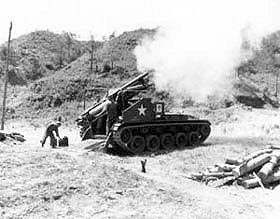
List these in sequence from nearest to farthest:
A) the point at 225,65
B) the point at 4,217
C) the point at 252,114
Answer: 1. the point at 4,217
2. the point at 252,114
3. the point at 225,65

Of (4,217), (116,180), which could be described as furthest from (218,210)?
(4,217)

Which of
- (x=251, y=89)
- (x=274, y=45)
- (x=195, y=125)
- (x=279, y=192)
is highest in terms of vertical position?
(x=274, y=45)

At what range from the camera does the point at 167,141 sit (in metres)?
17.6

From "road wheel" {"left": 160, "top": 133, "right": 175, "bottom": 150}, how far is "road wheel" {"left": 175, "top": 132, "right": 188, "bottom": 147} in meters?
0.18

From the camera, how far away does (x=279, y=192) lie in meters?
11.0

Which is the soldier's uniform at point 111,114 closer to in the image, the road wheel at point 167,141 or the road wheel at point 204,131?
the road wheel at point 167,141

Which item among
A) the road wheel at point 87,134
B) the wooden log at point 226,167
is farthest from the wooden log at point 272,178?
the road wheel at point 87,134

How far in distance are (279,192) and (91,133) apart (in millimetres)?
8306

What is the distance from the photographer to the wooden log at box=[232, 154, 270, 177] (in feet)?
39.5

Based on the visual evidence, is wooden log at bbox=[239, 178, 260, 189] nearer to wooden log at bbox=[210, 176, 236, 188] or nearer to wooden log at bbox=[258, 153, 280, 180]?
wooden log at bbox=[258, 153, 280, 180]

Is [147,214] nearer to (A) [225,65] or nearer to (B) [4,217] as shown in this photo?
(B) [4,217]

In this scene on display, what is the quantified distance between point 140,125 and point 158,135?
111 centimetres

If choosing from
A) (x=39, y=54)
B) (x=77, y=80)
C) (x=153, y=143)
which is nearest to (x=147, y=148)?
(x=153, y=143)

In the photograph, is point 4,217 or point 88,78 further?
point 88,78
